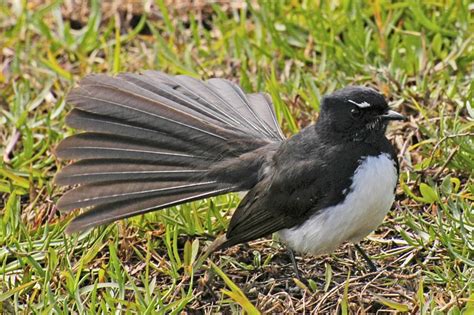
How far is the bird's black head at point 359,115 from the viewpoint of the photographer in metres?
5.52

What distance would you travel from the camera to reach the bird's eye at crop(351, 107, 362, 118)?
5.54 metres

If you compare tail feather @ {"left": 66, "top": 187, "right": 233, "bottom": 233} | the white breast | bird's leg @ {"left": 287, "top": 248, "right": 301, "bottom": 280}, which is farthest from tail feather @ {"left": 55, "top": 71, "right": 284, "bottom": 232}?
the white breast

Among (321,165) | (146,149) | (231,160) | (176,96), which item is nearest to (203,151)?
(231,160)

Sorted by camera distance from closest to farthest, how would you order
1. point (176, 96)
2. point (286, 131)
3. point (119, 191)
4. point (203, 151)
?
point (119, 191) < point (203, 151) < point (176, 96) < point (286, 131)

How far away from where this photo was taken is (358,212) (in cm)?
530

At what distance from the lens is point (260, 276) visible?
5703 mm

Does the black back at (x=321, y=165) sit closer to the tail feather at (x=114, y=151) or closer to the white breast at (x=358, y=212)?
the white breast at (x=358, y=212)

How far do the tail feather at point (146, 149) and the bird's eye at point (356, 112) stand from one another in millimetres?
654

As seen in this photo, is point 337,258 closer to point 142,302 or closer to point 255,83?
Answer: point 142,302

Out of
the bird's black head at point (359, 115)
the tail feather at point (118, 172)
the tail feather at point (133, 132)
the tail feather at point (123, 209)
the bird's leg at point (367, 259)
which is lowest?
the bird's leg at point (367, 259)

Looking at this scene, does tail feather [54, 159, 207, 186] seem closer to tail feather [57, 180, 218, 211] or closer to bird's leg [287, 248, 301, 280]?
tail feather [57, 180, 218, 211]

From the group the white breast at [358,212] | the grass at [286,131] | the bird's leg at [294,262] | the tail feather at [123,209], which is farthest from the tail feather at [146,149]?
the white breast at [358,212]

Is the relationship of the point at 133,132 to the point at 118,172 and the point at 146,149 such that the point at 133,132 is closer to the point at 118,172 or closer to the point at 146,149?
the point at 146,149

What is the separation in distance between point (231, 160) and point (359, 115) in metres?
0.83
